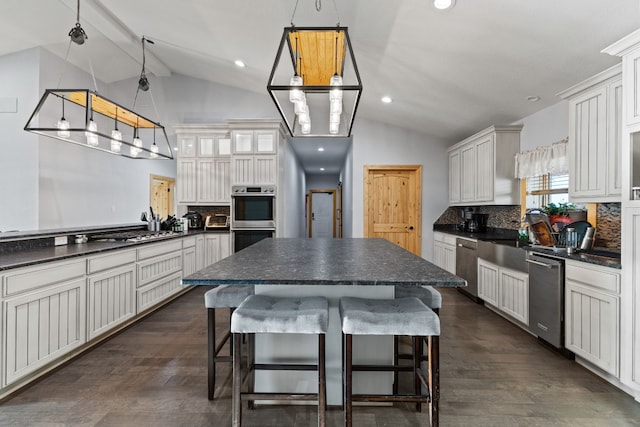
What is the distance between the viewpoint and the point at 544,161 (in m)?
3.59

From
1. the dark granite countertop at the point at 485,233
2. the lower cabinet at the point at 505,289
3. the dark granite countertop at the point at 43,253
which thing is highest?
the dark granite countertop at the point at 485,233

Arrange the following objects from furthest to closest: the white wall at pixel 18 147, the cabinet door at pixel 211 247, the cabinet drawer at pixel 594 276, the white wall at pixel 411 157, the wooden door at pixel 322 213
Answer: the wooden door at pixel 322 213 < the white wall at pixel 411 157 < the cabinet door at pixel 211 247 < the white wall at pixel 18 147 < the cabinet drawer at pixel 594 276

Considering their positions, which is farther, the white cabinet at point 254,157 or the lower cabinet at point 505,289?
the white cabinet at point 254,157

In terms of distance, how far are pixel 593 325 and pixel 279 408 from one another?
89.2 inches

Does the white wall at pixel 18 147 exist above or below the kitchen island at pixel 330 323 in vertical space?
above

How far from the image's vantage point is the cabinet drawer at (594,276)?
2.15 metres

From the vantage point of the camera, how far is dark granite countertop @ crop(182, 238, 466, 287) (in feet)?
4.91

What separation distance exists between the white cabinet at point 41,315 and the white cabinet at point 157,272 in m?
0.81

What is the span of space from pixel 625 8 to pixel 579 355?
2.41 m

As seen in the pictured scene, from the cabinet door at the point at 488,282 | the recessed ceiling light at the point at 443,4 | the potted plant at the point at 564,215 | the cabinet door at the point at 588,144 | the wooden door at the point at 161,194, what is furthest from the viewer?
the wooden door at the point at 161,194

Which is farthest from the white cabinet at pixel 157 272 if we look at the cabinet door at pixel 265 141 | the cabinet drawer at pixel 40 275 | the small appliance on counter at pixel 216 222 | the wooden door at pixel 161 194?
the wooden door at pixel 161 194

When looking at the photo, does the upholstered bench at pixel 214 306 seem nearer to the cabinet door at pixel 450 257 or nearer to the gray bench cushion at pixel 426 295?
the gray bench cushion at pixel 426 295

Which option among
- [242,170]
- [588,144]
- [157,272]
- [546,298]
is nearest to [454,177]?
[588,144]

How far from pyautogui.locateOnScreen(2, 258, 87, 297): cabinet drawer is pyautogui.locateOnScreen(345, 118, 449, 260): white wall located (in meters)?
4.04
